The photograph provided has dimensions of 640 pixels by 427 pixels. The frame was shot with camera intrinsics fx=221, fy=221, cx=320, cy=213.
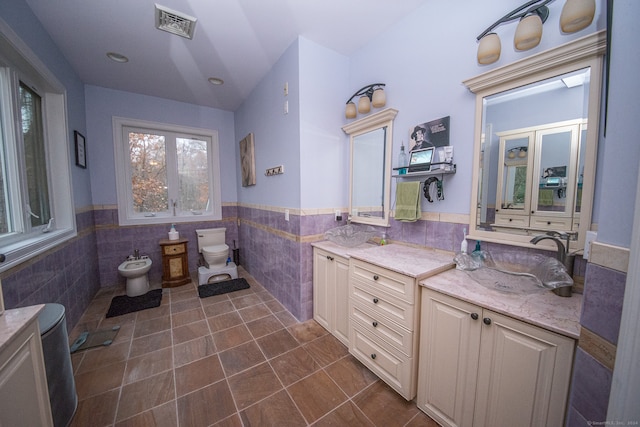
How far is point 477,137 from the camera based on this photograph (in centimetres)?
147

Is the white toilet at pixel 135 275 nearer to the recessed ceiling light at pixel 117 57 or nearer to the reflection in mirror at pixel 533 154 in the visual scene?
the recessed ceiling light at pixel 117 57

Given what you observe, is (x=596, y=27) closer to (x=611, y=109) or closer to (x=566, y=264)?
(x=611, y=109)

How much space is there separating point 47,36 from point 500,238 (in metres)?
4.02

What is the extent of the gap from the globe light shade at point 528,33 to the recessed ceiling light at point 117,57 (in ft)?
11.2

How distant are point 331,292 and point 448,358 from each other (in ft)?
3.40

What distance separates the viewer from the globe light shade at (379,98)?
1975mm

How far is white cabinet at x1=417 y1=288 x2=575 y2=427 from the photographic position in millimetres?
849

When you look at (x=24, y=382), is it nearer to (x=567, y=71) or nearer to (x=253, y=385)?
(x=253, y=385)

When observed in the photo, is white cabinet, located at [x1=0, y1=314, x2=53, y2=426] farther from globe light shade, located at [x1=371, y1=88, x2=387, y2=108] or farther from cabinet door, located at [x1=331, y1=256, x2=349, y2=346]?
globe light shade, located at [x1=371, y1=88, x2=387, y2=108]

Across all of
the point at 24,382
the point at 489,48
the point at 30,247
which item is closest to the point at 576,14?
the point at 489,48

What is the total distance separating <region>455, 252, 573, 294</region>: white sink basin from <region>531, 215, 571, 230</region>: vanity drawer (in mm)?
169

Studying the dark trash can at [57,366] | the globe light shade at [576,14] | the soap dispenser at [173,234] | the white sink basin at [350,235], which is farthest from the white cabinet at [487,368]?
the soap dispenser at [173,234]

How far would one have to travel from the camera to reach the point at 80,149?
2596mm

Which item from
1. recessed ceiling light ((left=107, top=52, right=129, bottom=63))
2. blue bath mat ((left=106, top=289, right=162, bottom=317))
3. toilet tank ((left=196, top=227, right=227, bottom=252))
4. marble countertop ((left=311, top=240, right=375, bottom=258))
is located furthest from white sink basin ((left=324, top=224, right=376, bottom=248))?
recessed ceiling light ((left=107, top=52, right=129, bottom=63))
